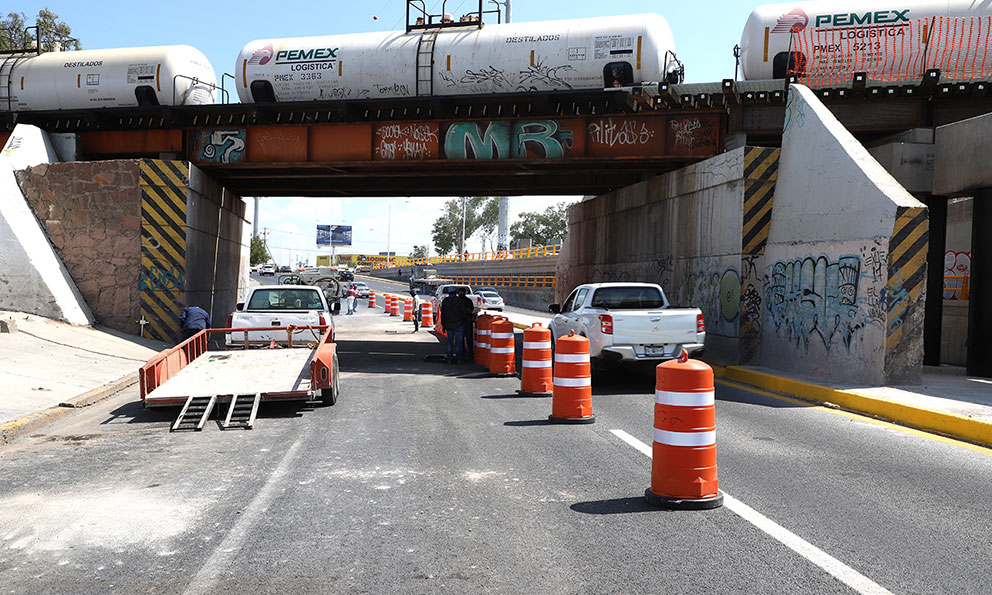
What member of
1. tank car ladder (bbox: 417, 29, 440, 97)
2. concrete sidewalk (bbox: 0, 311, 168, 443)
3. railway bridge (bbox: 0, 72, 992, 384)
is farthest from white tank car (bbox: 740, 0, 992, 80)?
concrete sidewalk (bbox: 0, 311, 168, 443)

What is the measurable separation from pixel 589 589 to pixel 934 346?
1482 centimetres

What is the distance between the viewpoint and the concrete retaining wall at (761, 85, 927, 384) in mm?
11281

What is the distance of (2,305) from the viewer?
A: 55.5 feet

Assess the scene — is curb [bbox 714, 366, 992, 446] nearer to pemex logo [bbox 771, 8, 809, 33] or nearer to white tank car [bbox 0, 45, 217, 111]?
pemex logo [bbox 771, 8, 809, 33]

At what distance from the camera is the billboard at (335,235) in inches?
5433

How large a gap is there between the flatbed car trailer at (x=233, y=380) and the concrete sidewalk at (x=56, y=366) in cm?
129

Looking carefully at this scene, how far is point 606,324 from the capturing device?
41.4 feet

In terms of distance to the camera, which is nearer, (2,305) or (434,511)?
(434,511)

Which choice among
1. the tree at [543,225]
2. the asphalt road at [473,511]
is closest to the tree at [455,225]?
the tree at [543,225]

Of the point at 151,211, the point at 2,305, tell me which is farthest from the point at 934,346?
the point at 2,305

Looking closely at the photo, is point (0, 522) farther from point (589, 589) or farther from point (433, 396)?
point (433, 396)

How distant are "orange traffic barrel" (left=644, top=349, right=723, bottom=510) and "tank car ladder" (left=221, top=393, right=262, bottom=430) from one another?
5.24 metres

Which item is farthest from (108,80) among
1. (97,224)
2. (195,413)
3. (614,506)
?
(614,506)

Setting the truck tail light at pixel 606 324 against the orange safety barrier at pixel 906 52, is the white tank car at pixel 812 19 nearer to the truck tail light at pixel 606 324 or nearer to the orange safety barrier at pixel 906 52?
the orange safety barrier at pixel 906 52
